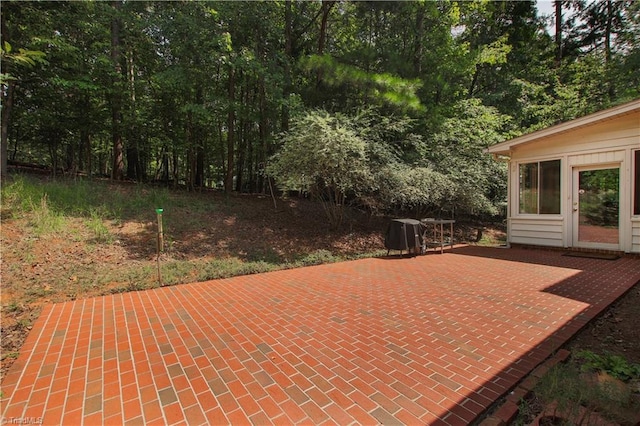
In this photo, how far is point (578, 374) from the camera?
2.27 m

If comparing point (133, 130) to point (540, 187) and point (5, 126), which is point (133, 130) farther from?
point (540, 187)

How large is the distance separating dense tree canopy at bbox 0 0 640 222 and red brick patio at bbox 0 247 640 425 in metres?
4.24

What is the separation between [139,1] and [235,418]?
43.4 ft

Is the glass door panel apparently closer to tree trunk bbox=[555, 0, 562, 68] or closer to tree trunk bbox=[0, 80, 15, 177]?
tree trunk bbox=[555, 0, 562, 68]

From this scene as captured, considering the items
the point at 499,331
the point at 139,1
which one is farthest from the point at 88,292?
the point at 139,1

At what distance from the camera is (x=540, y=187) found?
323 inches

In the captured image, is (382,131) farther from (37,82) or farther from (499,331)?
(37,82)

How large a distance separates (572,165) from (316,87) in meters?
7.54

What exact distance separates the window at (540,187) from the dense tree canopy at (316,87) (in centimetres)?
130

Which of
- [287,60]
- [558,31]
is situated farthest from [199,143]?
[558,31]

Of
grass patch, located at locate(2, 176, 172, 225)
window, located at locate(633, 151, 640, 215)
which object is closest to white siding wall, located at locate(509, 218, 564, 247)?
window, located at locate(633, 151, 640, 215)

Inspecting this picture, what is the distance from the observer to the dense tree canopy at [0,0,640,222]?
8.28 m

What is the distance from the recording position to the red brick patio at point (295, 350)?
6.47 ft

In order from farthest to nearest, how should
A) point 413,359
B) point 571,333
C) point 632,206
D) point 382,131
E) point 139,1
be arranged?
point 139,1 < point 382,131 < point 632,206 < point 571,333 < point 413,359
